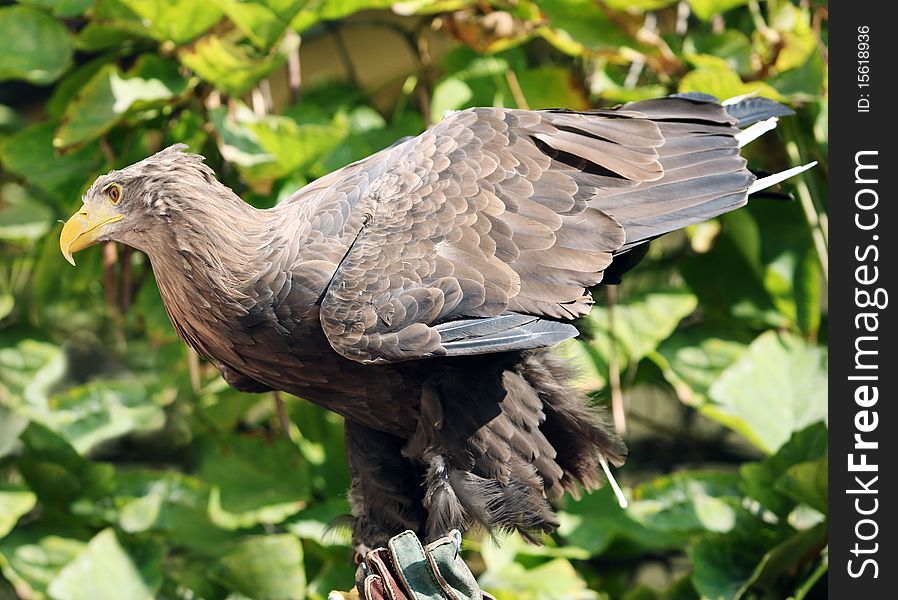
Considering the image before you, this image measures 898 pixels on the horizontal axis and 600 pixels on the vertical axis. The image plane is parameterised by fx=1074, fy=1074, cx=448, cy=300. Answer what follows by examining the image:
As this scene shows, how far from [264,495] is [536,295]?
144 centimetres

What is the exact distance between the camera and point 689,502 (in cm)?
290

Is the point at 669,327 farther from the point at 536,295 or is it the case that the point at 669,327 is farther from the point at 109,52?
the point at 109,52

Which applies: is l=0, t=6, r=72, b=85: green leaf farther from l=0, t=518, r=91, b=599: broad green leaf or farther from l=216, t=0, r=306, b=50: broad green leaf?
l=0, t=518, r=91, b=599: broad green leaf

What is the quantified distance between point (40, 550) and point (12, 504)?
0.16 m

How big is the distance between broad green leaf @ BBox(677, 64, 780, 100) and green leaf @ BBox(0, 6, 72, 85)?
5.67 feet

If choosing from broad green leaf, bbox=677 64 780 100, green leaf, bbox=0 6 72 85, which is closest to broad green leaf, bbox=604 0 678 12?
broad green leaf, bbox=677 64 780 100

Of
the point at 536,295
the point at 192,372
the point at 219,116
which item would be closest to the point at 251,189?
the point at 219,116

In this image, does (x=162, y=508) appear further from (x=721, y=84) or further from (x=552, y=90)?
(x=721, y=84)

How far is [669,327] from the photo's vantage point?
3.14 m

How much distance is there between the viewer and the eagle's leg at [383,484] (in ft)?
6.64

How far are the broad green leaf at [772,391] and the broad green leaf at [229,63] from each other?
58.1 inches

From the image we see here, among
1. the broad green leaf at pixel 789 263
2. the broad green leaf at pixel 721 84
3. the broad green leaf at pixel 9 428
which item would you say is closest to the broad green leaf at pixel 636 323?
the broad green leaf at pixel 789 263

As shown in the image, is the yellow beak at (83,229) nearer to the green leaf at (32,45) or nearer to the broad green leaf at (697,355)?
the green leaf at (32,45)

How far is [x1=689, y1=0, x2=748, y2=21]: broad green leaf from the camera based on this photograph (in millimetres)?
3010
